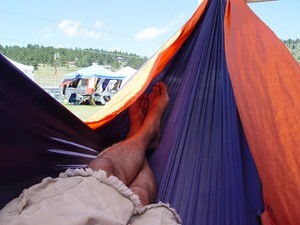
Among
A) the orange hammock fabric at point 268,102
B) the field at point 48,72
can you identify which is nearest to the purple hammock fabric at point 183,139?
the orange hammock fabric at point 268,102

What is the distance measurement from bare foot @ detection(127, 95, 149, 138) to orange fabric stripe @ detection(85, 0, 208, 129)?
0.08 m

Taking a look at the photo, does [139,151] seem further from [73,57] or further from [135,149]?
[73,57]

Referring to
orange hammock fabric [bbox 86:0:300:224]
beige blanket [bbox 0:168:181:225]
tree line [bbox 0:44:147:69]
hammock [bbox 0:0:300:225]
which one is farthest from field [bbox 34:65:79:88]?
beige blanket [bbox 0:168:181:225]

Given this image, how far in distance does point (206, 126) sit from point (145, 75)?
0.27 meters

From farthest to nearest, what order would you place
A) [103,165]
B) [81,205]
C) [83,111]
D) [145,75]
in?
[83,111], [145,75], [103,165], [81,205]

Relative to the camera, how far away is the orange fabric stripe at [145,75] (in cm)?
115

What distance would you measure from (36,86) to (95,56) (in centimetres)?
1912

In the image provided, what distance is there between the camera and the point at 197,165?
39.4 inches

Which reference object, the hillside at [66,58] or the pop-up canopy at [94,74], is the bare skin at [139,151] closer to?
the pop-up canopy at [94,74]

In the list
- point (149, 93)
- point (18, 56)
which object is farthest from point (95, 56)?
point (149, 93)

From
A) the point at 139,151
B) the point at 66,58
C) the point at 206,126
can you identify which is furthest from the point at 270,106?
the point at 66,58

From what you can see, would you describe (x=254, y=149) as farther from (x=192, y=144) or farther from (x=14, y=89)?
(x=14, y=89)

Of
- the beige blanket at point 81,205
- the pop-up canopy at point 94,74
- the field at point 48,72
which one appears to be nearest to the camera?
the beige blanket at point 81,205

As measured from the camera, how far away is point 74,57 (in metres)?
20.0
